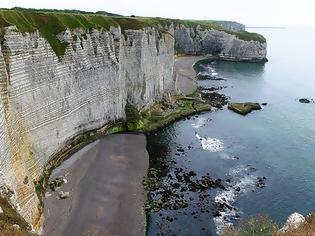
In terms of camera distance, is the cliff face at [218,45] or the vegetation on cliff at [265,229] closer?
the vegetation on cliff at [265,229]

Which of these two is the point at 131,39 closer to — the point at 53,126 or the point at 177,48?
the point at 53,126

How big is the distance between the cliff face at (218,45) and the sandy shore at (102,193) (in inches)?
4281

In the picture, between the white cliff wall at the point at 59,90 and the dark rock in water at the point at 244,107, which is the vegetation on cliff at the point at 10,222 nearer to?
the white cliff wall at the point at 59,90

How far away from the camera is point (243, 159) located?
6194 centimetres

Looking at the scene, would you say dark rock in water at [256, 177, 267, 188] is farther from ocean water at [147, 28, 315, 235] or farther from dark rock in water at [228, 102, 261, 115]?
dark rock in water at [228, 102, 261, 115]

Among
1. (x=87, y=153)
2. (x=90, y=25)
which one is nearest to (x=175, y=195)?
(x=87, y=153)

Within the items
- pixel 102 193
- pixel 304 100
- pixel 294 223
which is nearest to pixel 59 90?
pixel 102 193

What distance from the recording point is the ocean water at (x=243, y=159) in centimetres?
4531

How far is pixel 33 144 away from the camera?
1842 inches

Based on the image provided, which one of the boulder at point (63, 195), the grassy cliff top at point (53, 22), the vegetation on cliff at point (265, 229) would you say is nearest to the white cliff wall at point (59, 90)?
the grassy cliff top at point (53, 22)

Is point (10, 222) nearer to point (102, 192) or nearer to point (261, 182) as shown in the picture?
point (102, 192)

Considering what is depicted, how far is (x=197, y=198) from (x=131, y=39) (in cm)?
3588

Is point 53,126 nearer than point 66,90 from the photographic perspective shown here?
Yes

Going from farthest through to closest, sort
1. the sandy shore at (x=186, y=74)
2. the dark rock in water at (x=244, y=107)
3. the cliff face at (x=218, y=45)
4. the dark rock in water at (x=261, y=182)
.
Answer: the cliff face at (x=218, y=45) → the sandy shore at (x=186, y=74) → the dark rock in water at (x=244, y=107) → the dark rock in water at (x=261, y=182)
